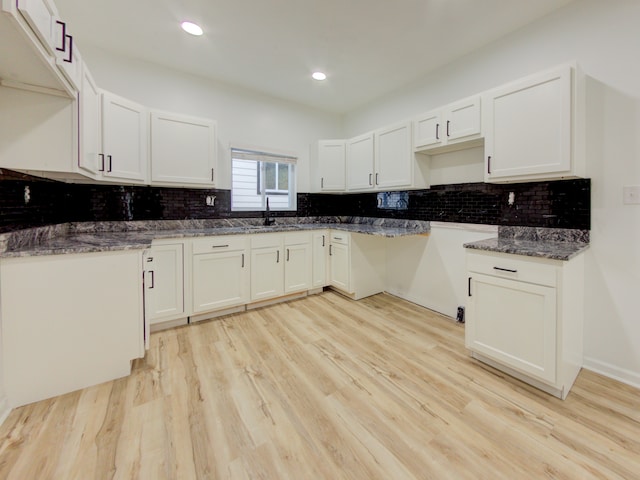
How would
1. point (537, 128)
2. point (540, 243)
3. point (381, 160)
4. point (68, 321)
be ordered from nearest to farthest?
point (68, 321)
point (537, 128)
point (540, 243)
point (381, 160)

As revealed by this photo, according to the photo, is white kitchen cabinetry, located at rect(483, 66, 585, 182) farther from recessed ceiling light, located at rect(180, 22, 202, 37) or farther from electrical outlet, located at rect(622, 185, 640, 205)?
recessed ceiling light, located at rect(180, 22, 202, 37)

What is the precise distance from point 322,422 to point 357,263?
81.0 inches

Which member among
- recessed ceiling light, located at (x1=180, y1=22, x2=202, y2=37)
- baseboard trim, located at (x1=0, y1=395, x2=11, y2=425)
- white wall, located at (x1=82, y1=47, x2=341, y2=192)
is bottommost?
baseboard trim, located at (x1=0, y1=395, x2=11, y2=425)

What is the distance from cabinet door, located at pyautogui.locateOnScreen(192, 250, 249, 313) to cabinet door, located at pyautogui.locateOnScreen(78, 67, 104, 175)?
1076 mm

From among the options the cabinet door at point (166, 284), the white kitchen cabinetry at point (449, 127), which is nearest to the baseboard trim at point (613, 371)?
the white kitchen cabinetry at point (449, 127)

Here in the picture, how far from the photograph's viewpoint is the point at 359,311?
3018 mm

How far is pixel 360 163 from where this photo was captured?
3.55 m

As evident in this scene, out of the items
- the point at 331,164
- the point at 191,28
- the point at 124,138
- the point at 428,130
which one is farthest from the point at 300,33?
the point at 124,138

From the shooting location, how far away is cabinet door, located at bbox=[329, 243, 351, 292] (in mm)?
3322

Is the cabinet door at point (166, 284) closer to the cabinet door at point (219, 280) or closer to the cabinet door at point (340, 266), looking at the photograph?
the cabinet door at point (219, 280)

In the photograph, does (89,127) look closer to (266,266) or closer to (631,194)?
(266,266)

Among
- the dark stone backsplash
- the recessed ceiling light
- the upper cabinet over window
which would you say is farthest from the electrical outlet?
the recessed ceiling light

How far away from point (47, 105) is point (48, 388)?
169cm

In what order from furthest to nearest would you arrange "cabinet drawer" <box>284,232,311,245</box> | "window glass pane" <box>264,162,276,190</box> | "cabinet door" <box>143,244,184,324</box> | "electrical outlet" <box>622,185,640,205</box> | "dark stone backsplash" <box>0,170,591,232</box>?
"window glass pane" <box>264,162,276,190</box>, "cabinet drawer" <box>284,232,311,245</box>, "cabinet door" <box>143,244,184,324</box>, "dark stone backsplash" <box>0,170,591,232</box>, "electrical outlet" <box>622,185,640,205</box>
